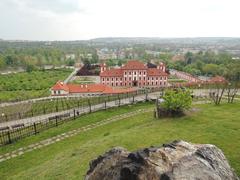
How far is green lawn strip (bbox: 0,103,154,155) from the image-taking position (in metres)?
24.8

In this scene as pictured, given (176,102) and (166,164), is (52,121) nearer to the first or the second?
(176,102)

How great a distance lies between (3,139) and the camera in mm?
26078

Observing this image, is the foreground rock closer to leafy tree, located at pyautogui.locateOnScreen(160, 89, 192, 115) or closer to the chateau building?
leafy tree, located at pyautogui.locateOnScreen(160, 89, 192, 115)

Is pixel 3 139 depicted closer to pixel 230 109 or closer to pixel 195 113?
pixel 195 113

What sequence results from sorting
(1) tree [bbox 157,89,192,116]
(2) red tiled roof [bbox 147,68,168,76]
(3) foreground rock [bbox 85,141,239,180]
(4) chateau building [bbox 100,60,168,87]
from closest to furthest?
(3) foreground rock [bbox 85,141,239,180] → (1) tree [bbox 157,89,192,116] → (4) chateau building [bbox 100,60,168,87] → (2) red tiled roof [bbox 147,68,168,76]

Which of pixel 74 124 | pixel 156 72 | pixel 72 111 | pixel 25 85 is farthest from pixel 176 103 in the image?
pixel 25 85

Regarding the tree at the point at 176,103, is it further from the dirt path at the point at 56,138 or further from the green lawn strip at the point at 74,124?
the green lawn strip at the point at 74,124

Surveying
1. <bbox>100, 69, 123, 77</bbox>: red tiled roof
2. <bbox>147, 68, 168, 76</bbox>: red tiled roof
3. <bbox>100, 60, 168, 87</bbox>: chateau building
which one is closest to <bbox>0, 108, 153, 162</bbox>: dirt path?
<bbox>100, 69, 123, 77</bbox>: red tiled roof

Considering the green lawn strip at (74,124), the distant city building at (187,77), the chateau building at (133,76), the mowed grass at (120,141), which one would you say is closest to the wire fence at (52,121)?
the green lawn strip at (74,124)

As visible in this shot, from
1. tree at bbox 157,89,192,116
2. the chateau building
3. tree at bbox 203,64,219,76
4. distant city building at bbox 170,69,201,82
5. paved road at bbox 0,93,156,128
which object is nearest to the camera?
tree at bbox 157,89,192,116

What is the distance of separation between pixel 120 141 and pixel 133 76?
1913 inches

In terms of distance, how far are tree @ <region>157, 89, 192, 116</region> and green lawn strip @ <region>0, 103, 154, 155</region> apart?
30.5 ft

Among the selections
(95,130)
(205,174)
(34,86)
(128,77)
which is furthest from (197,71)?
(205,174)

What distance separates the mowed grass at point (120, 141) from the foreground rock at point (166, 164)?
436 centimetres
